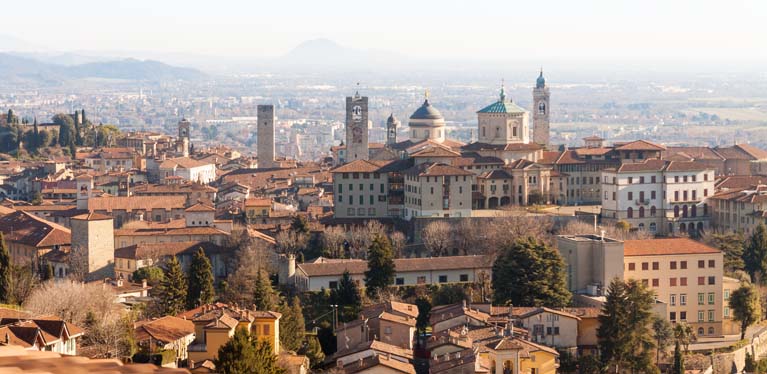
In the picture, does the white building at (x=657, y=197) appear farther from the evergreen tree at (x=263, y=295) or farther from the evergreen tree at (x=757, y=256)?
the evergreen tree at (x=263, y=295)

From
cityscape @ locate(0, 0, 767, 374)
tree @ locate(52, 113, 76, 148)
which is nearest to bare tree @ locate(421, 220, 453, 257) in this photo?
cityscape @ locate(0, 0, 767, 374)

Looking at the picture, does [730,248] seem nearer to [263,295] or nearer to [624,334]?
[624,334]

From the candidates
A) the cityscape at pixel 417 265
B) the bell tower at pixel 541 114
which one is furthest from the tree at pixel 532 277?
the bell tower at pixel 541 114

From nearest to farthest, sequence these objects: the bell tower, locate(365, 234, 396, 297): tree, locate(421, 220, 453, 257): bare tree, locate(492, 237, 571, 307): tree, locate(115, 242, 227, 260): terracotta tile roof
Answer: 1. locate(492, 237, 571, 307): tree
2. locate(365, 234, 396, 297): tree
3. locate(115, 242, 227, 260): terracotta tile roof
4. locate(421, 220, 453, 257): bare tree
5. the bell tower

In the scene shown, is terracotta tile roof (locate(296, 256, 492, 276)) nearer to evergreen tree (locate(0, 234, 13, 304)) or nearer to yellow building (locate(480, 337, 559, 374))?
evergreen tree (locate(0, 234, 13, 304))

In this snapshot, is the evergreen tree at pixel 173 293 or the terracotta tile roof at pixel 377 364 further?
the evergreen tree at pixel 173 293

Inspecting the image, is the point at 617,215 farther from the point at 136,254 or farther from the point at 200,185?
the point at 200,185
